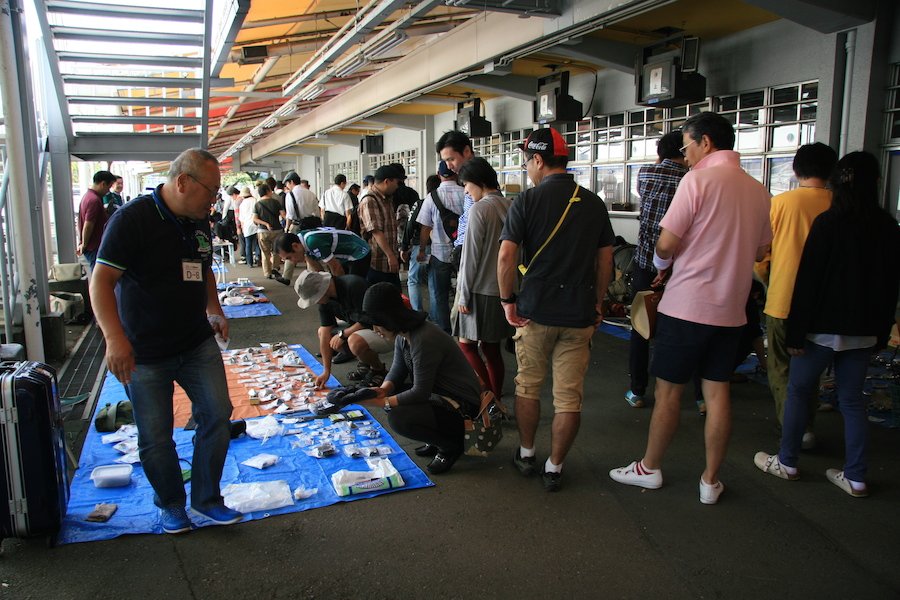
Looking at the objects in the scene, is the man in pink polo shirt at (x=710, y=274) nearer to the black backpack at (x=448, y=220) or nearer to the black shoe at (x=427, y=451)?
the black shoe at (x=427, y=451)

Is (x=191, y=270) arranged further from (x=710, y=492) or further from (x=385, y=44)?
(x=385, y=44)

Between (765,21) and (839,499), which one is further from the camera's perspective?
(765,21)

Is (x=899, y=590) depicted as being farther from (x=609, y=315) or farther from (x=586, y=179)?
(x=586, y=179)

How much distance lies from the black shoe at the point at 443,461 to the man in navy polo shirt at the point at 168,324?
42.7 inches

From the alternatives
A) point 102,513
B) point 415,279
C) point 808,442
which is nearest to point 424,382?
point 102,513

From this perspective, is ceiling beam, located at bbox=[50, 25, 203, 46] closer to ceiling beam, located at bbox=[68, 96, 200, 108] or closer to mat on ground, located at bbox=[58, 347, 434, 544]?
ceiling beam, located at bbox=[68, 96, 200, 108]

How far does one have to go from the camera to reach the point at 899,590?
2.45m

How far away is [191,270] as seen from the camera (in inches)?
109

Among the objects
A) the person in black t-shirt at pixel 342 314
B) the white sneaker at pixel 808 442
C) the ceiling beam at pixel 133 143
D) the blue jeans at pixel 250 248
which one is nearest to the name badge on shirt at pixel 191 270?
the person in black t-shirt at pixel 342 314

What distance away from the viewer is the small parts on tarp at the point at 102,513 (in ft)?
9.57

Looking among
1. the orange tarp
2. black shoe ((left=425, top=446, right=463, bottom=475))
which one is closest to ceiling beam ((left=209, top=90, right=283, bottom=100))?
the orange tarp

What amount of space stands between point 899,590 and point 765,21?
637 cm

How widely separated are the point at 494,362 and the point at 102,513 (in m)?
2.39

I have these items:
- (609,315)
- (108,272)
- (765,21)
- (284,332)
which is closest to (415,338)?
(108,272)
